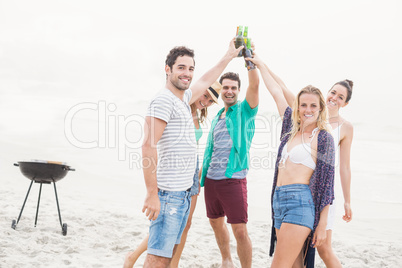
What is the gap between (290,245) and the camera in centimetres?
253

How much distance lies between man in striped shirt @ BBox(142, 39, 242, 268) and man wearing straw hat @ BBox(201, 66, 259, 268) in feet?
3.79

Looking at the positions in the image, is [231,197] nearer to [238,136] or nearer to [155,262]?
[238,136]

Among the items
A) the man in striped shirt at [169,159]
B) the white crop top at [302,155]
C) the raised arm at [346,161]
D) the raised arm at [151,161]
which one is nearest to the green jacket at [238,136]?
the raised arm at [346,161]

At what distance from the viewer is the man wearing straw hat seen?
3.71m

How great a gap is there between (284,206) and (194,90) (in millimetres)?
1141

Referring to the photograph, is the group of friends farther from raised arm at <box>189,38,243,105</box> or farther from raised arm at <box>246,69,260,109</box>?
raised arm at <box>246,69,260,109</box>

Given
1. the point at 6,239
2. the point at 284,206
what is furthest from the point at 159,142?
the point at 6,239

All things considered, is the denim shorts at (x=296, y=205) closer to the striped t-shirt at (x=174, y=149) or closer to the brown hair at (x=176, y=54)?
the striped t-shirt at (x=174, y=149)

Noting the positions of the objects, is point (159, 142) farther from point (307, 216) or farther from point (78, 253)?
point (78, 253)

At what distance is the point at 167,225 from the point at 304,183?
99 centimetres

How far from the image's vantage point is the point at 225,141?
3873 mm

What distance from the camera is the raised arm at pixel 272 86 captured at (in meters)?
3.13

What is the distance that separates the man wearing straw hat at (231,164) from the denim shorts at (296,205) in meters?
1.08

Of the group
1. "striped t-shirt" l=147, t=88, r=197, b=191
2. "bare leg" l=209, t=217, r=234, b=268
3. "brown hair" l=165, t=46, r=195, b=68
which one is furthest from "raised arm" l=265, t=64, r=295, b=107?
"bare leg" l=209, t=217, r=234, b=268
